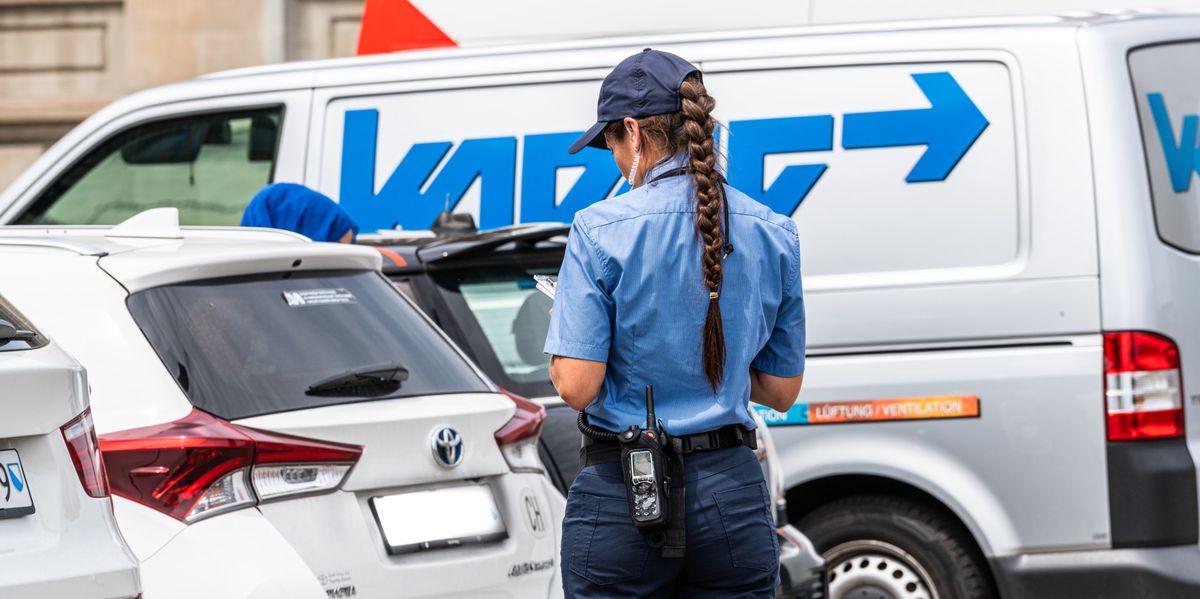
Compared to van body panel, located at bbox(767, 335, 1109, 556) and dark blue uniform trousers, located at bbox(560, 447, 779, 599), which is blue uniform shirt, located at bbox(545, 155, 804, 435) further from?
van body panel, located at bbox(767, 335, 1109, 556)

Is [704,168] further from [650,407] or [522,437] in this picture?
[522,437]

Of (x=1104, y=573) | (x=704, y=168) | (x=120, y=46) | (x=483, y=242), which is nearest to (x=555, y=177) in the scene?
(x=483, y=242)

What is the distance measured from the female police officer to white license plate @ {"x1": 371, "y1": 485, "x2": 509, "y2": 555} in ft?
2.66

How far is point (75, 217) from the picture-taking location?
7418mm

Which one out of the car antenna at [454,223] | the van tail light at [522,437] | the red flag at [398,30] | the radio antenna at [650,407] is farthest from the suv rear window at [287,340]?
the red flag at [398,30]

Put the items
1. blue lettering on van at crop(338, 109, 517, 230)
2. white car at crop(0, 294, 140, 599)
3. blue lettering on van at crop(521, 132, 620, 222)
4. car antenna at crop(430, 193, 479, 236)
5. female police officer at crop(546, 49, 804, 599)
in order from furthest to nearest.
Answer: blue lettering on van at crop(338, 109, 517, 230), blue lettering on van at crop(521, 132, 620, 222), car antenna at crop(430, 193, 479, 236), female police officer at crop(546, 49, 804, 599), white car at crop(0, 294, 140, 599)

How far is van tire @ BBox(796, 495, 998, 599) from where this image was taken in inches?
238

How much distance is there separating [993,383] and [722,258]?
9.67 feet

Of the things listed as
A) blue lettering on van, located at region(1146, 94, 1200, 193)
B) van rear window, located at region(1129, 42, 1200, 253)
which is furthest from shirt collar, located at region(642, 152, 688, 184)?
blue lettering on van, located at region(1146, 94, 1200, 193)

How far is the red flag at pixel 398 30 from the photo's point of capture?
7848 millimetres

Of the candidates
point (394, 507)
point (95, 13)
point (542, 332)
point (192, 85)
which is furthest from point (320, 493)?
point (95, 13)

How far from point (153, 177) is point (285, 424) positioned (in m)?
3.88

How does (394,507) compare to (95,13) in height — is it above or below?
below

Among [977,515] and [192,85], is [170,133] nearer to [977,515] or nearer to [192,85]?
[192,85]
